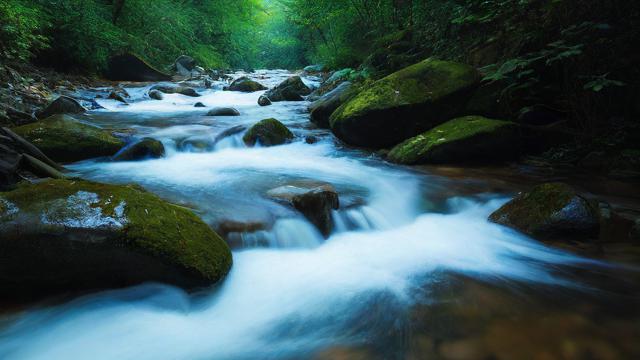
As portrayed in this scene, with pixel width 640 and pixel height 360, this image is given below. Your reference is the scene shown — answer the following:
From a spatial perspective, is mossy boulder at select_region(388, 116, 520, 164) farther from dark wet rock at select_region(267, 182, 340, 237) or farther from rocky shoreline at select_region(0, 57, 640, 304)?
dark wet rock at select_region(267, 182, 340, 237)

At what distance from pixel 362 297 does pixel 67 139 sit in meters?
4.86

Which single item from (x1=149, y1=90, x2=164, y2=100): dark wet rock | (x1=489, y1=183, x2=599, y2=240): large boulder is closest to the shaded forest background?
(x1=489, y1=183, x2=599, y2=240): large boulder

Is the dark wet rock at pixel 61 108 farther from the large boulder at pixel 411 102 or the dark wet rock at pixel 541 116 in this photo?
the dark wet rock at pixel 541 116

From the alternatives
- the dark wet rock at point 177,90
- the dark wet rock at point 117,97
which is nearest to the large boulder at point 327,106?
the dark wet rock at point 117,97

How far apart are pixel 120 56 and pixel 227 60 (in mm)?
15455

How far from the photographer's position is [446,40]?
28.5ft

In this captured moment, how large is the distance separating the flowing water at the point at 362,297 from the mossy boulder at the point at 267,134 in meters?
2.34

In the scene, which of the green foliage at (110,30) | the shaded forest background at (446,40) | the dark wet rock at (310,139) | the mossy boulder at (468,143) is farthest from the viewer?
the green foliage at (110,30)

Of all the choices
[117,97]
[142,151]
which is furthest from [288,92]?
[142,151]

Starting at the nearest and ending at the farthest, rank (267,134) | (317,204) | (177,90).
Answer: (317,204)
(267,134)
(177,90)

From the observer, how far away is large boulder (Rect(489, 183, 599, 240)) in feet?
12.2

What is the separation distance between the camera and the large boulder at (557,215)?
3.71 m

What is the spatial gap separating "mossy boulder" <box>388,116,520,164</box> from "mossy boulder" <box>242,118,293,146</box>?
2.43 metres

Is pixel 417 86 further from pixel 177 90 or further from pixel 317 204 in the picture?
pixel 177 90
